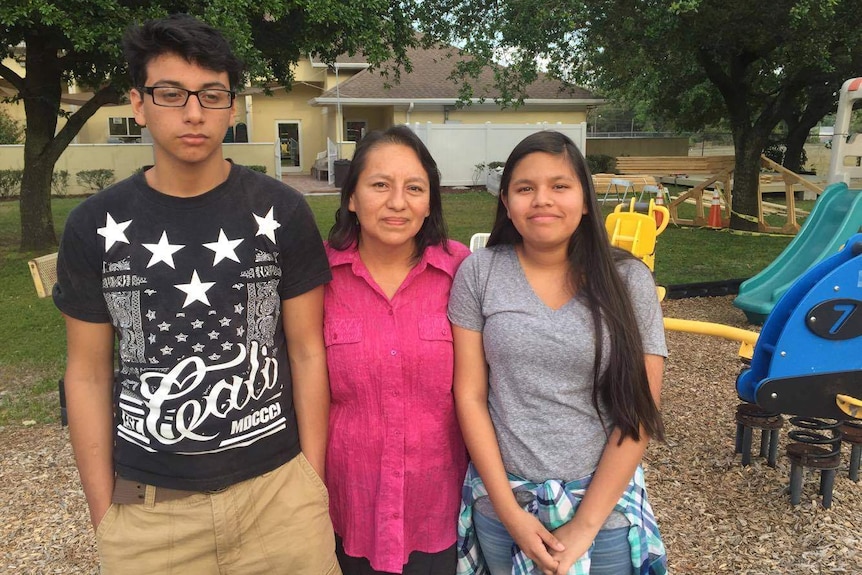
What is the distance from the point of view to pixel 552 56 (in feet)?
28.6

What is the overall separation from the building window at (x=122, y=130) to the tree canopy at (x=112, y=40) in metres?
14.4

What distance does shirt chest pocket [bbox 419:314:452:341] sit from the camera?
1752 mm

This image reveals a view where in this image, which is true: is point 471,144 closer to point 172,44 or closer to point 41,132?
point 41,132

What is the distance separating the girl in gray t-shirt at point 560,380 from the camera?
5.42ft

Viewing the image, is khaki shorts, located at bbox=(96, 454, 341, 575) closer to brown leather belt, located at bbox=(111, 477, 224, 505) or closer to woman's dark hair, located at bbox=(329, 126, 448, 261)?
brown leather belt, located at bbox=(111, 477, 224, 505)

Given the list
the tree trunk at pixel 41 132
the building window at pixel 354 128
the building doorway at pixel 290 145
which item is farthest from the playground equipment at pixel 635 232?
the building doorway at pixel 290 145

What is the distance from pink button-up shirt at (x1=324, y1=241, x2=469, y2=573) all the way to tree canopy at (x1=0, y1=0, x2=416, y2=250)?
5.14m

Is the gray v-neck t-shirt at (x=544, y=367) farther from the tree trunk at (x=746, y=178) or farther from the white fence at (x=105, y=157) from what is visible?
the white fence at (x=105, y=157)

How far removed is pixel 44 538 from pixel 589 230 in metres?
2.91

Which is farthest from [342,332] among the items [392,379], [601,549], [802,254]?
[802,254]

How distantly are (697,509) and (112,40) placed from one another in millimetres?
6634

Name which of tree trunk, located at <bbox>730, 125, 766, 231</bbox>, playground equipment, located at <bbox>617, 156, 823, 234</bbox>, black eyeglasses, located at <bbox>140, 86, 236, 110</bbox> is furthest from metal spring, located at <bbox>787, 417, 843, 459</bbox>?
tree trunk, located at <bbox>730, 125, 766, 231</bbox>

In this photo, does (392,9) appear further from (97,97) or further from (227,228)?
(227,228)

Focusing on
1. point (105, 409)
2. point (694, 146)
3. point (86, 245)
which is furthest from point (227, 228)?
point (694, 146)
